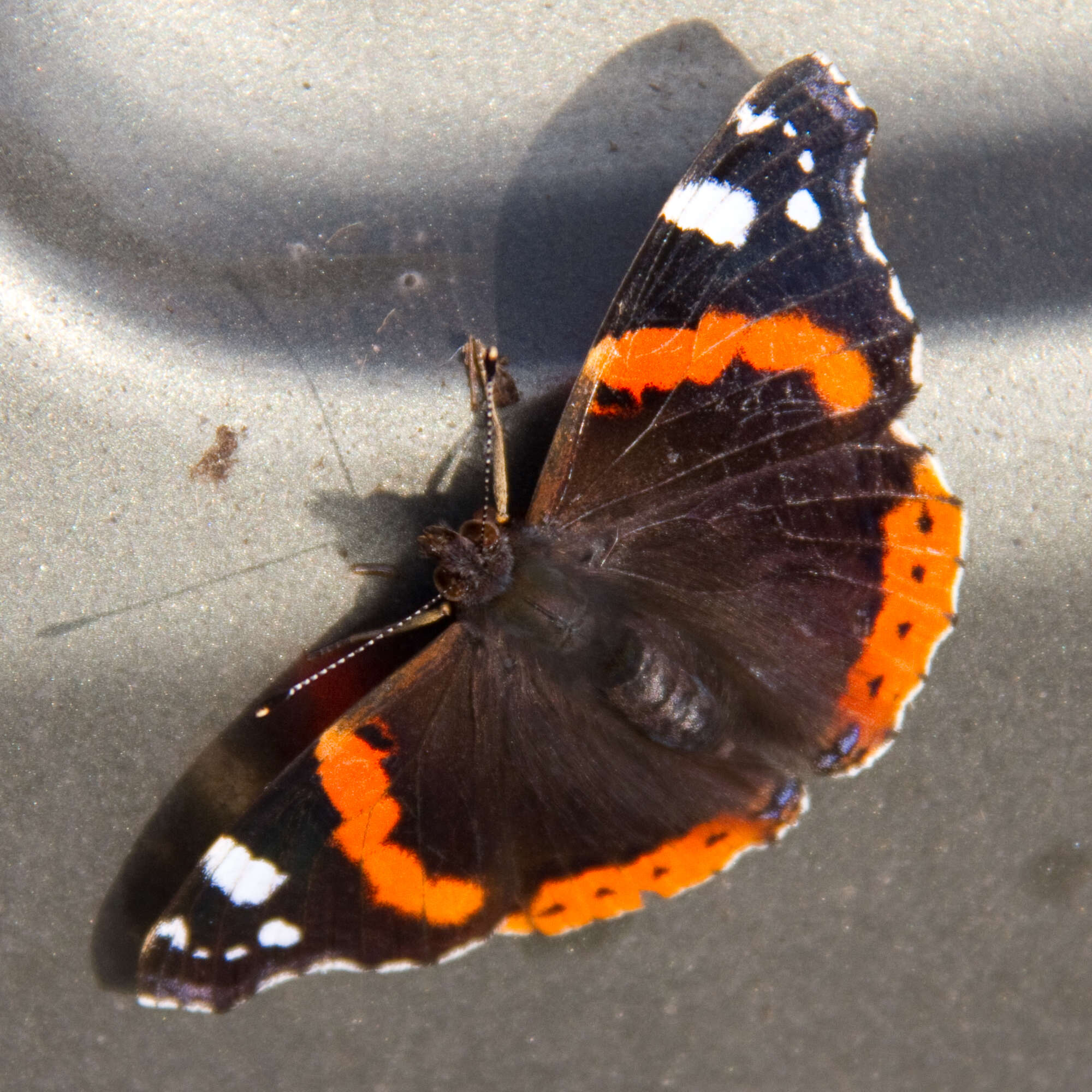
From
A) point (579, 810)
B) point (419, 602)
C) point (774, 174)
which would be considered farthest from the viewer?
point (419, 602)

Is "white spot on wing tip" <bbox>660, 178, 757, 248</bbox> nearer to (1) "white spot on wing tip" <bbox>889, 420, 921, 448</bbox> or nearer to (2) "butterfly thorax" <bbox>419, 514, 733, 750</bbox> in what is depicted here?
(1) "white spot on wing tip" <bbox>889, 420, 921, 448</bbox>

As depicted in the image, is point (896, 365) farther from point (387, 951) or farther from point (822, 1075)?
point (822, 1075)

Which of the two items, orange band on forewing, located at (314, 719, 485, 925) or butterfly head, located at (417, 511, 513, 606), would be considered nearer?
orange band on forewing, located at (314, 719, 485, 925)

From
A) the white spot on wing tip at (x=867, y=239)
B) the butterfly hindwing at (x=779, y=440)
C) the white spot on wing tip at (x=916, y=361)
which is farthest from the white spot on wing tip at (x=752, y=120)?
the white spot on wing tip at (x=916, y=361)

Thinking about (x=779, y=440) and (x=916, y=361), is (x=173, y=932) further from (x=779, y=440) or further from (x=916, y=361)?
(x=916, y=361)

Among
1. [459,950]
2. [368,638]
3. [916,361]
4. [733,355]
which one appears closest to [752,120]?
[733,355]

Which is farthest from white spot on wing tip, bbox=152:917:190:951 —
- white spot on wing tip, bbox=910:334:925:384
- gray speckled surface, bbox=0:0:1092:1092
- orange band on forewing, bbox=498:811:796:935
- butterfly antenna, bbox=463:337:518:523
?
white spot on wing tip, bbox=910:334:925:384

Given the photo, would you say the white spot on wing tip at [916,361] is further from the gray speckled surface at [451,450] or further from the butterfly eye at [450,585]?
the butterfly eye at [450,585]

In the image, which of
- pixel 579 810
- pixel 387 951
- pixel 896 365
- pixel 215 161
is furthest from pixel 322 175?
pixel 387 951
